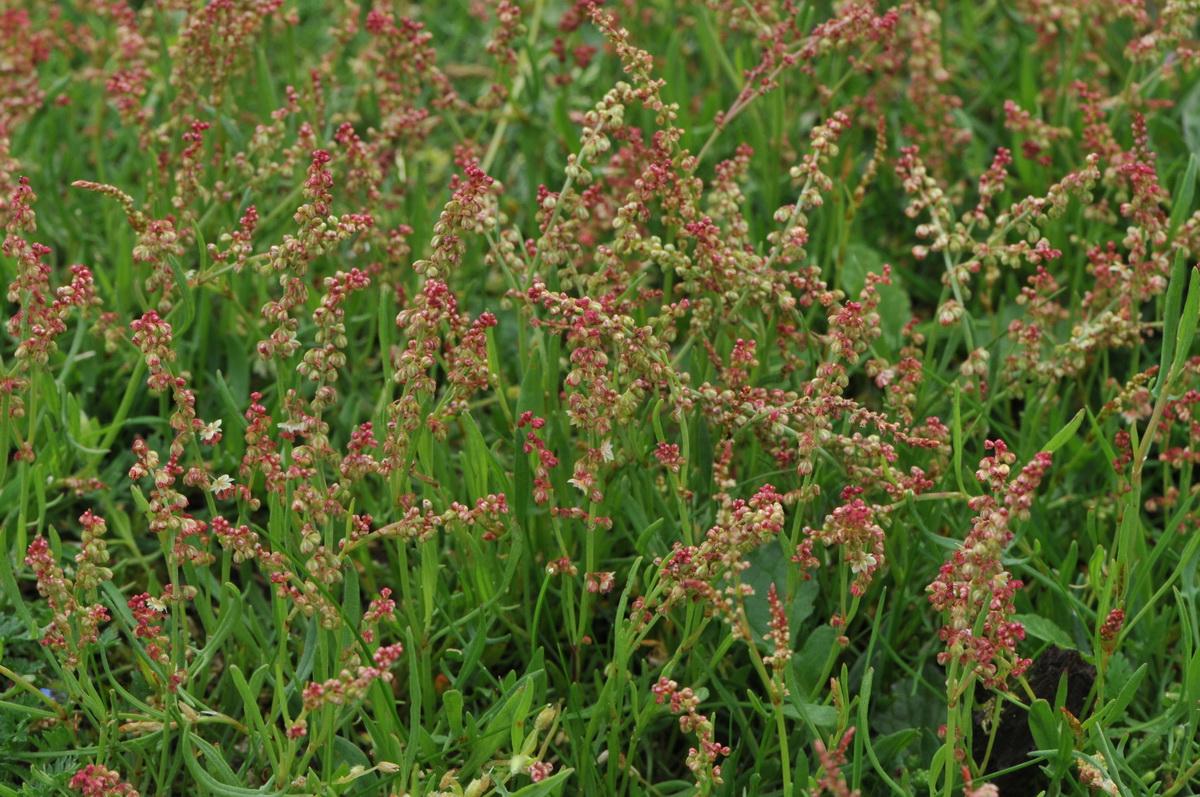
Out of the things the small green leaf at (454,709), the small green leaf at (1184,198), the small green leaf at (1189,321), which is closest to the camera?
the small green leaf at (1189,321)

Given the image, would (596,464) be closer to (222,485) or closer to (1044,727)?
(222,485)

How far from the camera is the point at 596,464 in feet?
7.91

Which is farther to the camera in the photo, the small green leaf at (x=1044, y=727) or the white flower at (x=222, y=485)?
the small green leaf at (x=1044, y=727)

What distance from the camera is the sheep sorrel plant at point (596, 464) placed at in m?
2.32

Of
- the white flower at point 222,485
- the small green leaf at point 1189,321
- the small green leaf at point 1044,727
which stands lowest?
the small green leaf at point 1044,727

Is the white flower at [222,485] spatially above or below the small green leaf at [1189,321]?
below

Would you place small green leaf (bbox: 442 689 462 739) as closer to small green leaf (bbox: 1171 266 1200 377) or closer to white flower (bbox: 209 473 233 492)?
white flower (bbox: 209 473 233 492)

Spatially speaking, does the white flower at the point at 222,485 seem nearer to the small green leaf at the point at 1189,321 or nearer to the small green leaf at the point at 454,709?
the small green leaf at the point at 454,709

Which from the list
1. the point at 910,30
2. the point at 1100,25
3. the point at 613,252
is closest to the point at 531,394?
the point at 613,252

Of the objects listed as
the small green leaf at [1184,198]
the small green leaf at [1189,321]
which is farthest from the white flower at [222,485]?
the small green leaf at [1184,198]

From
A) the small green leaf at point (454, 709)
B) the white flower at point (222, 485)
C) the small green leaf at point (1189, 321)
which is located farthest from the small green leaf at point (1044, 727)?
the white flower at point (222, 485)

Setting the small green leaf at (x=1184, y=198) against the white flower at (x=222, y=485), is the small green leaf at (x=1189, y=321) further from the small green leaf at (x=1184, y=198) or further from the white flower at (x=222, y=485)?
the white flower at (x=222, y=485)

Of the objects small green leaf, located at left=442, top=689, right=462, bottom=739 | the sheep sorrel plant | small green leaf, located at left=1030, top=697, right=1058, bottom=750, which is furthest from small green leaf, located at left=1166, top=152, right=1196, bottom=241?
small green leaf, located at left=442, top=689, right=462, bottom=739

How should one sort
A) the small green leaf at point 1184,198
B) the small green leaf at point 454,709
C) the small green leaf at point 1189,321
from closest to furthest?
the small green leaf at point 1189,321 → the small green leaf at point 454,709 → the small green leaf at point 1184,198
